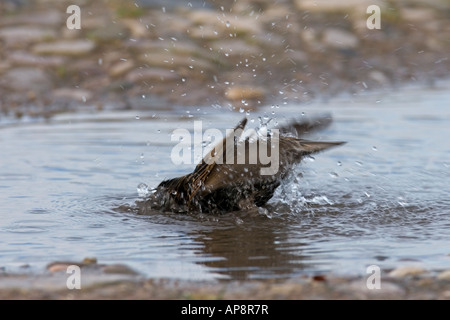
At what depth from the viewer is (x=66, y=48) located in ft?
Result: 40.4

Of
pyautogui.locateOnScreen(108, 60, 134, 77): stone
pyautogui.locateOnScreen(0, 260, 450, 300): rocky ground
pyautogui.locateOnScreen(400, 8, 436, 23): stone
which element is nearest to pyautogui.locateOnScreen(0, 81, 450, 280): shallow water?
pyautogui.locateOnScreen(0, 260, 450, 300): rocky ground

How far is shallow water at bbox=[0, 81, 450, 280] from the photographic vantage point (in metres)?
5.05

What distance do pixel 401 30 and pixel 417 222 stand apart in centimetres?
898

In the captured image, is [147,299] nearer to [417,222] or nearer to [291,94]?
[417,222]

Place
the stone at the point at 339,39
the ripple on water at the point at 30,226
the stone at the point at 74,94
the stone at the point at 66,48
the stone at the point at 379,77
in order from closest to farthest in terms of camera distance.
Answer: the ripple on water at the point at 30,226 < the stone at the point at 74,94 < the stone at the point at 66,48 < the stone at the point at 379,77 < the stone at the point at 339,39

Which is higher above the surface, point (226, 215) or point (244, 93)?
point (244, 93)

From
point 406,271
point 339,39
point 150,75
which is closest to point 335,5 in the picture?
point 339,39

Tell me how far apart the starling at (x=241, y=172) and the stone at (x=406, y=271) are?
146 centimetres

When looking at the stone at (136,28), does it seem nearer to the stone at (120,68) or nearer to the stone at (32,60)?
the stone at (120,68)

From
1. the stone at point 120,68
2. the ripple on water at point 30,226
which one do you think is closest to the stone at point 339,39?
the stone at point 120,68

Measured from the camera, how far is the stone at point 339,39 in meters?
13.3

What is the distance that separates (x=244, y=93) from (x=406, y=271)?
655 cm

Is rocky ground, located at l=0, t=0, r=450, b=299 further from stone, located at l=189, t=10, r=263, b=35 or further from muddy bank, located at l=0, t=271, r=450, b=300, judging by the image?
muddy bank, located at l=0, t=271, r=450, b=300

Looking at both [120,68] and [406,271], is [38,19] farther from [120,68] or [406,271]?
[406,271]
